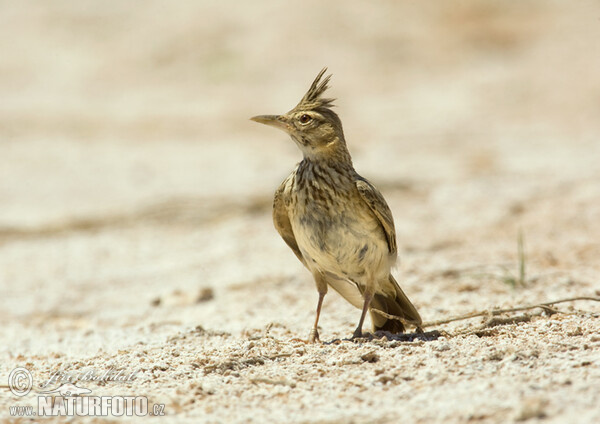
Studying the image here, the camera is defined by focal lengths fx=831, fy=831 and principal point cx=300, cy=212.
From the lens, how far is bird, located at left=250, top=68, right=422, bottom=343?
17.0 ft

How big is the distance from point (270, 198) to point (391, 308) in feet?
15.3

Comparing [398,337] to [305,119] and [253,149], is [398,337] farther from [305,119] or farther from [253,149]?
[253,149]

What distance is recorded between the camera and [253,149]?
13.3 m

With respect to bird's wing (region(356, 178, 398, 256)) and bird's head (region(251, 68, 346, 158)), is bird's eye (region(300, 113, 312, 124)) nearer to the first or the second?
bird's head (region(251, 68, 346, 158))

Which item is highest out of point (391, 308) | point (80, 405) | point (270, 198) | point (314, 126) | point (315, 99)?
point (315, 99)

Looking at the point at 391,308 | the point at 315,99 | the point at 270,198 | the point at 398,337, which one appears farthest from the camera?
the point at 270,198

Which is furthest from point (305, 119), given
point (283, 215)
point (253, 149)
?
point (253, 149)

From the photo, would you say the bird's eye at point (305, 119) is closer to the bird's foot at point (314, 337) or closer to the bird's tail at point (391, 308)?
the bird's tail at point (391, 308)

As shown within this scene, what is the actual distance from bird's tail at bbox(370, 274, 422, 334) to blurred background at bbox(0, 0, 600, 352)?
573mm

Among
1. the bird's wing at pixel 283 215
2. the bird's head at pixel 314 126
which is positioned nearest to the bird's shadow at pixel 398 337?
the bird's wing at pixel 283 215

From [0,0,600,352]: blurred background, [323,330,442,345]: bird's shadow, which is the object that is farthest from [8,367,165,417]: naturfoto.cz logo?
[0,0,600,352]: blurred background

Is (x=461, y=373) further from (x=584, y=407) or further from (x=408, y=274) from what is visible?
(x=408, y=274)

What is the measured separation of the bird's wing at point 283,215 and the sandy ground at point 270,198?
64cm

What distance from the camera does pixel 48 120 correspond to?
15.4 m
